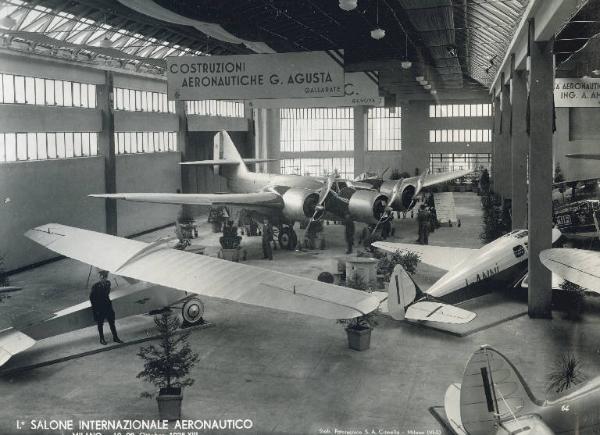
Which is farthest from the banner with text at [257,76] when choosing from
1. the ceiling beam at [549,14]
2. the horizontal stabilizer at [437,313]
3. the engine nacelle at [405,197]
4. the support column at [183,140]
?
the support column at [183,140]

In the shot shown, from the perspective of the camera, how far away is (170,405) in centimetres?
927

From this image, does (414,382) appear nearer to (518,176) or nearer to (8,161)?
(518,176)

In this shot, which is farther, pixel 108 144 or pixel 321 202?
pixel 108 144

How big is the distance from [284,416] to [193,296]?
5774 mm

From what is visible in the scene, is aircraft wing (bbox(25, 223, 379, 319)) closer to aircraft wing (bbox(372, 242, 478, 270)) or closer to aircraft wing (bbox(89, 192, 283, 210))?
aircraft wing (bbox(372, 242, 478, 270))

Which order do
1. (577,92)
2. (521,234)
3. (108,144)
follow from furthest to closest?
(108,144), (577,92), (521,234)

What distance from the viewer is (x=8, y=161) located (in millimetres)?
20844

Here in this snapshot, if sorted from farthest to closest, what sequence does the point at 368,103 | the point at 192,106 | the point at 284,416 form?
the point at 192,106 < the point at 368,103 < the point at 284,416

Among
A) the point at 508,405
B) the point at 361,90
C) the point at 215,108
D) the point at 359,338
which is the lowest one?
the point at 359,338

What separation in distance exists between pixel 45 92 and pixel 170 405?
1729 centimetres

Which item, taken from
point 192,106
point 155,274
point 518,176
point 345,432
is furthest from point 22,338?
point 192,106

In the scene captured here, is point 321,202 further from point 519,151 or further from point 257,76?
point 257,76

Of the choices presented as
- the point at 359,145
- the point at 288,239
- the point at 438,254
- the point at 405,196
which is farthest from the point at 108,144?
the point at 359,145

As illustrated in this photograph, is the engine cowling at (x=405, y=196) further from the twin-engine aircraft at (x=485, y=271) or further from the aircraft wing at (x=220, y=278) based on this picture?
the aircraft wing at (x=220, y=278)
